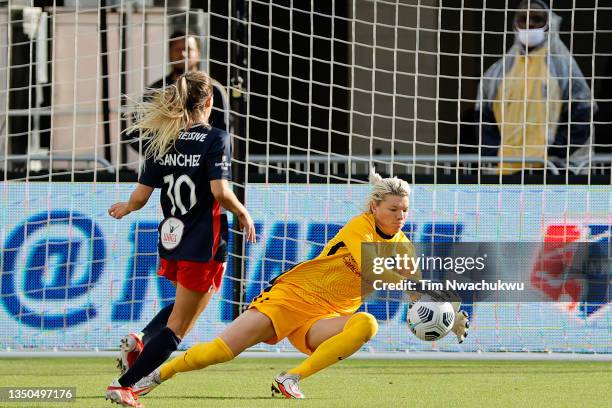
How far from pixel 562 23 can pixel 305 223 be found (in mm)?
4660

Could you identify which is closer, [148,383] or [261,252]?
[148,383]

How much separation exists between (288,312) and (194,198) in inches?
33.1

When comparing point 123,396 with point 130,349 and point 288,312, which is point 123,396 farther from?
point 288,312

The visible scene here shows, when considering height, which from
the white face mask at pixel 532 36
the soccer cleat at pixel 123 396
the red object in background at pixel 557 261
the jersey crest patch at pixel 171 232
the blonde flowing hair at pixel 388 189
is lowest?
the soccer cleat at pixel 123 396

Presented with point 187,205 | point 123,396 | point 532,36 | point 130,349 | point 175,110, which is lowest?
point 123,396

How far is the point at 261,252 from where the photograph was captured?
30.8 feet

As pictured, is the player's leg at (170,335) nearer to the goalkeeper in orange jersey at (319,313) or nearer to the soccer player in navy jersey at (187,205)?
the soccer player in navy jersey at (187,205)

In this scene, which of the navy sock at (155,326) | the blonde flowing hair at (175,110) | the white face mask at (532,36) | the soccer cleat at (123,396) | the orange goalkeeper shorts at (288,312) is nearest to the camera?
the soccer cleat at (123,396)

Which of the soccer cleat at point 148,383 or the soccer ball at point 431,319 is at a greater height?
the soccer ball at point 431,319

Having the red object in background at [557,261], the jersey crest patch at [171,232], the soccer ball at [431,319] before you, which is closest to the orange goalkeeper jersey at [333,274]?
the soccer ball at [431,319]

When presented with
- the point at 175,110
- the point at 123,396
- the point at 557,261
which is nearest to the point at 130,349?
the point at 123,396

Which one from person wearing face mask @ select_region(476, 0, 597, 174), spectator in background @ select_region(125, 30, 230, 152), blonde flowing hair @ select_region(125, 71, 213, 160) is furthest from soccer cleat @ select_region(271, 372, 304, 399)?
person wearing face mask @ select_region(476, 0, 597, 174)

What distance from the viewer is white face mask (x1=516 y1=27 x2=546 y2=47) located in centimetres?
991

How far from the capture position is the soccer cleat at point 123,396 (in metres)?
6.32
